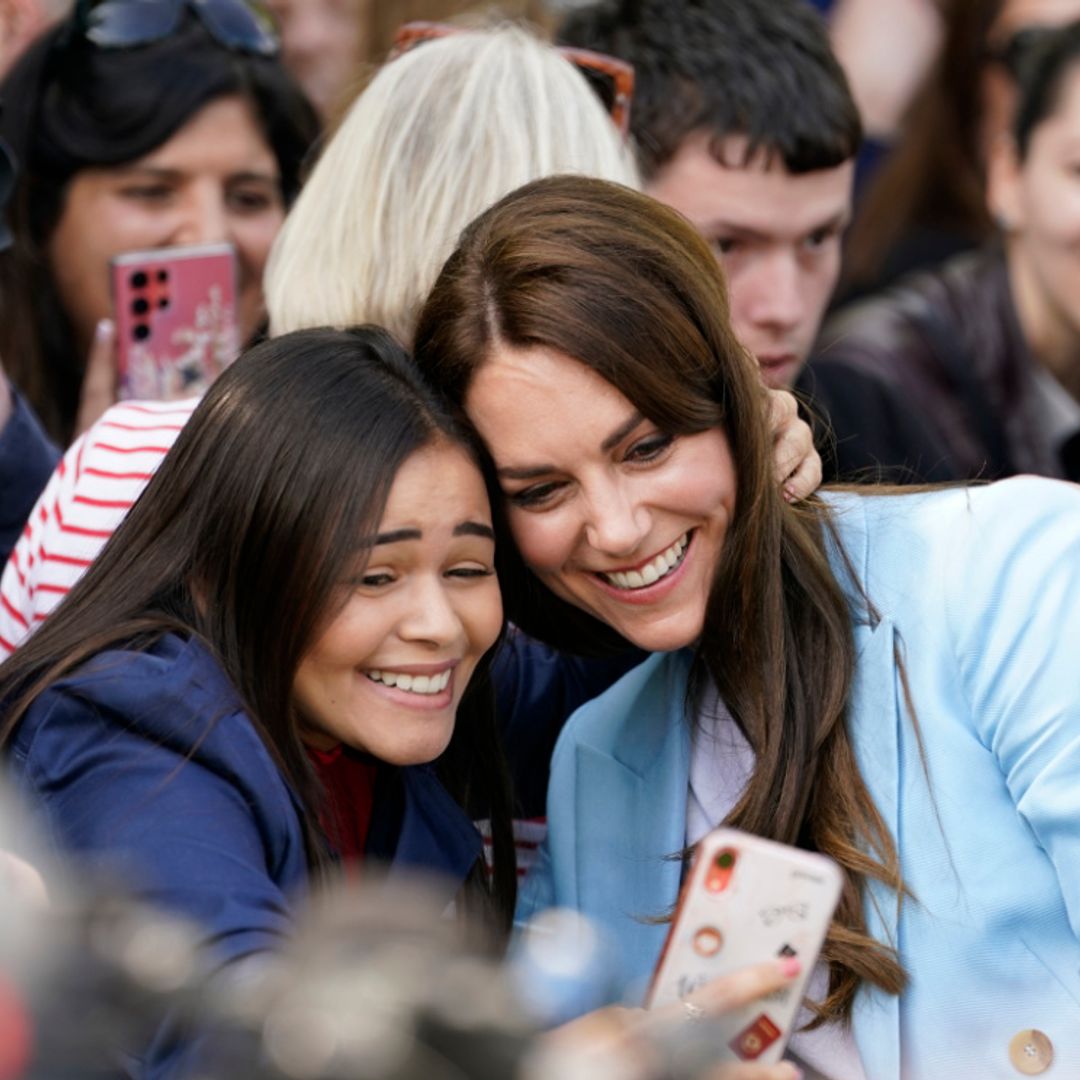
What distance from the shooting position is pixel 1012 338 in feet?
13.2

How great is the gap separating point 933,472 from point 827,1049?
5.76 ft

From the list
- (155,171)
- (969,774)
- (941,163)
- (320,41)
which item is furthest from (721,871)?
(320,41)

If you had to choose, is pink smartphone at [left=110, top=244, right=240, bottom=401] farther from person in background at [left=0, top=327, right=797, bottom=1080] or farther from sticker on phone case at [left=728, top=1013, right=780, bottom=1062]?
sticker on phone case at [left=728, top=1013, right=780, bottom=1062]

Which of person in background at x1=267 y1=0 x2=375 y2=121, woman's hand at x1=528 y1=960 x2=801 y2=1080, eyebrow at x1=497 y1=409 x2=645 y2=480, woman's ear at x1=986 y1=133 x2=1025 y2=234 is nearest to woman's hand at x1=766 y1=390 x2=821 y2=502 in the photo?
eyebrow at x1=497 y1=409 x2=645 y2=480

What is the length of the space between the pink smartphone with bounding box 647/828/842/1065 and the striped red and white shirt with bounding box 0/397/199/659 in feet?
3.79

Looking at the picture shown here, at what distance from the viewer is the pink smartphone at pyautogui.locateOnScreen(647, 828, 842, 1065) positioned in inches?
63.4

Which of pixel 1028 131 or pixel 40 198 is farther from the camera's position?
pixel 1028 131

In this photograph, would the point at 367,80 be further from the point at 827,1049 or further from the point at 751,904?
the point at 751,904

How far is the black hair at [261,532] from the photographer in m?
2.15

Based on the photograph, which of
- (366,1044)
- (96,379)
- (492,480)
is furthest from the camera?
(96,379)

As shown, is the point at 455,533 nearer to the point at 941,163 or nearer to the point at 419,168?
the point at 419,168

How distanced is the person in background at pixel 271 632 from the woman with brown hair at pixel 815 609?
123 mm

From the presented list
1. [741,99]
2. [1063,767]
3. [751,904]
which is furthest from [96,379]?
[751,904]

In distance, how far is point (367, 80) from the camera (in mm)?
3406
